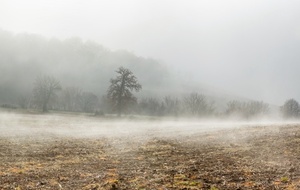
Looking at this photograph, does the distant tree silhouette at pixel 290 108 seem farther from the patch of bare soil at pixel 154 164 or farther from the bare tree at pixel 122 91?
the patch of bare soil at pixel 154 164

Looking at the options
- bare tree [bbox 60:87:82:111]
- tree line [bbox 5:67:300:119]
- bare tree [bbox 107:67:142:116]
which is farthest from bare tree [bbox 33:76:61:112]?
bare tree [bbox 60:87:82:111]

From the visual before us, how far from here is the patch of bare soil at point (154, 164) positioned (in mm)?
14938

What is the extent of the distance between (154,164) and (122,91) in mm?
71385

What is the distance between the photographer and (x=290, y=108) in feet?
470

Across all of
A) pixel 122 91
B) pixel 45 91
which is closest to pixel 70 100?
pixel 45 91

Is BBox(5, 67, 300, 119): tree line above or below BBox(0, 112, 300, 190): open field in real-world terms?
above

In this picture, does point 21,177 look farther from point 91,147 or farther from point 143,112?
point 143,112

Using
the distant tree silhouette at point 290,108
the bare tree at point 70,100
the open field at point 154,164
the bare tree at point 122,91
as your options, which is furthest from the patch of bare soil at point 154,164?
the bare tree at point 70,100

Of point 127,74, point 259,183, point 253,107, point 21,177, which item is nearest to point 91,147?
point 21,177

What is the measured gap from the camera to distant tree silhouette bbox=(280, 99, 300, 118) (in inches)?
5340

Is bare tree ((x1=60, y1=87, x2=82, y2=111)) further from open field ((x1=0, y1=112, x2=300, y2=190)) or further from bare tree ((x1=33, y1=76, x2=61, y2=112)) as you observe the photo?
open field ((x1=0, y1=112, x2=300, y2=190))

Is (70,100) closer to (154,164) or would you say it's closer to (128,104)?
(128,104)

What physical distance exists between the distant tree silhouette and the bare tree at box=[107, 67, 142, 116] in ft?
239

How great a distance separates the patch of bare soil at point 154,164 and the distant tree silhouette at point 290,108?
116m
